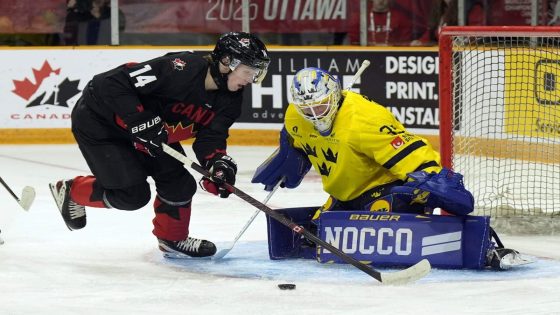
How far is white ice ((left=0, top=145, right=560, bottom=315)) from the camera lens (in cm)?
392

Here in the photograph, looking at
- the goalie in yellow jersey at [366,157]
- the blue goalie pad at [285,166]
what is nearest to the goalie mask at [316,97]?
the goalie in yellow jersey at [366,157]

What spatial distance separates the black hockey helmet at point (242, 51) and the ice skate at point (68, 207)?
889mm

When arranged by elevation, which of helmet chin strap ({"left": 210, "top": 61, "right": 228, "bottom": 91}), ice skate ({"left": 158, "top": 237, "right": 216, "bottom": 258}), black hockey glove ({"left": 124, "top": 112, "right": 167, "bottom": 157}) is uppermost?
helmet chin strap ({"left": 210, "top": 61, "right": 228, "bottom": 91})

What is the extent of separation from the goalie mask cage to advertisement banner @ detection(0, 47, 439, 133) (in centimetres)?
150

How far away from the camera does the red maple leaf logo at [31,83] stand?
28.6ft

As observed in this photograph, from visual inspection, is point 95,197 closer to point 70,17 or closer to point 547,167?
point 547,167

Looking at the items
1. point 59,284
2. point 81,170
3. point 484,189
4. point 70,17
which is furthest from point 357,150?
point 70,17

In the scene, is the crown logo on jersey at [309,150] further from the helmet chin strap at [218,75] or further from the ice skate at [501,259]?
the ice skate at [501,259]

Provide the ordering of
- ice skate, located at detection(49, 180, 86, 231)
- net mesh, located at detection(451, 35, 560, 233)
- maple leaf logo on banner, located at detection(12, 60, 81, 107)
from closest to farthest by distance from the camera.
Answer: ice skate, located at detection(49, 180, 86, 231), net mesh, located at detection(451, 35, 560, 233), maple leaf logo on banner, located at detection(12, 60, 81, 107)

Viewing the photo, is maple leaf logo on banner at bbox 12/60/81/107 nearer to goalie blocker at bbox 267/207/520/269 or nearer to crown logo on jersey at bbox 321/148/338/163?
crown logo on jersey at bbox 321/148/338/163

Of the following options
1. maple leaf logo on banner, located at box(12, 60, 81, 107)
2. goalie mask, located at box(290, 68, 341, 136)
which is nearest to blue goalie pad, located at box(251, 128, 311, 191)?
goalie mask, located at box(290, 68, 341, 136)

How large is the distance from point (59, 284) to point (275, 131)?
4363 mm

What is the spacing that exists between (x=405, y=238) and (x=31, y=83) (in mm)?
4884

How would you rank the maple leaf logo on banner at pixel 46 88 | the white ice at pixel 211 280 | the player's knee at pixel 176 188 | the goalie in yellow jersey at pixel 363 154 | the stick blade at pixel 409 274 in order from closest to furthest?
the white ice at pixel 211 280 → the stick blade at pixel 409 274 → the goalie in yellow jersey at pixel 363 154 → the player's knee at pixel 176 188 → the maple leaf logo on banner at pixel 46 88
